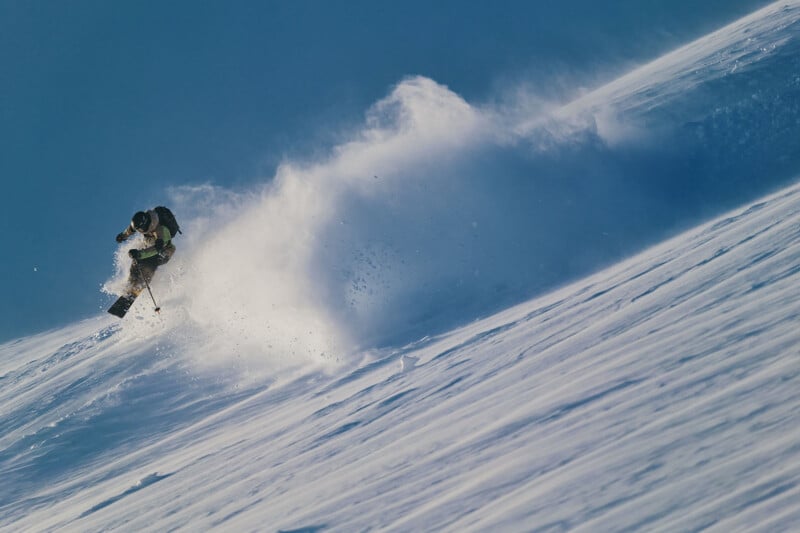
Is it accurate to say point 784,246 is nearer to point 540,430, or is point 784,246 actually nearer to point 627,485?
point 540,430

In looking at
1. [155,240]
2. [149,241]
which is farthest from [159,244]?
[149,241]

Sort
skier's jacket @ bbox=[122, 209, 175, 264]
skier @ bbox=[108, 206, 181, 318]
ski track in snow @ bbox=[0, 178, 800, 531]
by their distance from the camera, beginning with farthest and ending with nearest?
skier's jacket @ bbox=[122, 209, 175, 264], skier @ bbox=[108, 206, 181, 318], ski track in snow @ bbox=[0, 178, 800, 531]

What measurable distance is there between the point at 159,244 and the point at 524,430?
6.21 m

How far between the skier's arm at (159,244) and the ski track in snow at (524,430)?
3.14 meters

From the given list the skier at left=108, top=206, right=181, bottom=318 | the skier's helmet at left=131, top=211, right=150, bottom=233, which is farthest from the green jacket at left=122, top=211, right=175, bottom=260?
the skier's helmet at left=131, top=211, right=150, bottom=233

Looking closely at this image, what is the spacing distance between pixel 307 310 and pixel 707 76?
46.4ft

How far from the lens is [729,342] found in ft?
18.1

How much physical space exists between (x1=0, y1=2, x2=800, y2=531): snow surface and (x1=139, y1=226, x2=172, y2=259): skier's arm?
3.14 meters

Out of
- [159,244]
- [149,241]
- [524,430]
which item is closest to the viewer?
[524,430]

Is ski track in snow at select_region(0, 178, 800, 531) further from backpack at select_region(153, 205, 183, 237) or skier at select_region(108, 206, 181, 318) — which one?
backpack at select_region(153, 205, 183, 237)

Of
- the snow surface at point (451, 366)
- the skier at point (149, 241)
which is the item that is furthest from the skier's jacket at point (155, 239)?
the snow surface at point (451, 366)

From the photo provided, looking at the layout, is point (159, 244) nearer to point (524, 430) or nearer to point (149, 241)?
point (149, 241)

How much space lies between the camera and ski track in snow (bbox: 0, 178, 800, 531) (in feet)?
13.5

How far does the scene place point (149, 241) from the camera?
30.1ft
